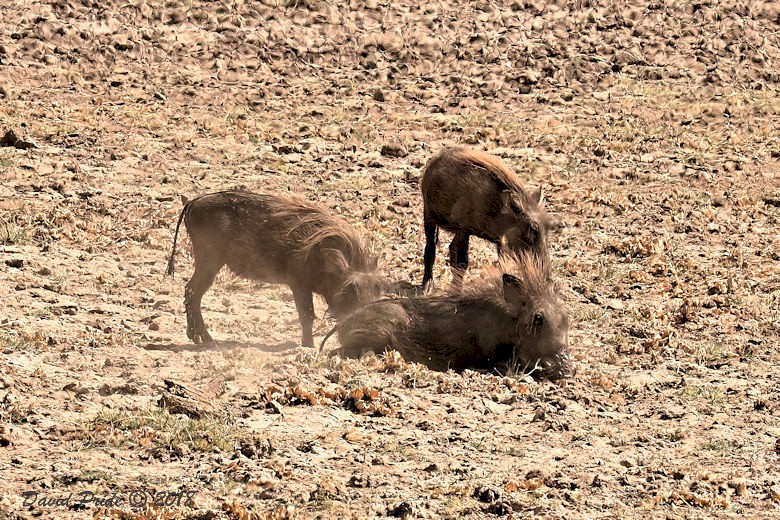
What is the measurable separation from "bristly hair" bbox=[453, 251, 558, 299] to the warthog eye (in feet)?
0.68

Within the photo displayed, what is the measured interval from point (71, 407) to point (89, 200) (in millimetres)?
5376

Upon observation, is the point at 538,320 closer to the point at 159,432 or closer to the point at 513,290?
the point at 513,290

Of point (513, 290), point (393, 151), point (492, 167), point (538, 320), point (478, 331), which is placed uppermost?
point (492, 167)

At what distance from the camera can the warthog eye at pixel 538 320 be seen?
809cm

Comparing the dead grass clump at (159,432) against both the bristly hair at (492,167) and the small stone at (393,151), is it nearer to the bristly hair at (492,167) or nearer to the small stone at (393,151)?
the bristly hair at (492,167)

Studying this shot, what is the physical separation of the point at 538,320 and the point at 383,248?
3.21 metres

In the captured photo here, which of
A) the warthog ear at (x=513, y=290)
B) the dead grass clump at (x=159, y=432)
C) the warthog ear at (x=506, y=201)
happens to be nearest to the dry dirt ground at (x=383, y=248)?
the dead grass clump at (x=159, y=432)

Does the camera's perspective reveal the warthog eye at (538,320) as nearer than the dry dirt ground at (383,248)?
No

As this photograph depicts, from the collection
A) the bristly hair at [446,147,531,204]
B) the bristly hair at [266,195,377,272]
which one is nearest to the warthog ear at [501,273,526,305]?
the bristly hair at [266,195,377,272]

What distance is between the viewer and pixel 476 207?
10094mm

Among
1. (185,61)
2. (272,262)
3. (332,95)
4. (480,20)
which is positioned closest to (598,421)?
(272,262)

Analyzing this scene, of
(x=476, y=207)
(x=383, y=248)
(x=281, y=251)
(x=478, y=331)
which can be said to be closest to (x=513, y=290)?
(x=478, y=331)

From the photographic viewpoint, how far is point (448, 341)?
816 cm

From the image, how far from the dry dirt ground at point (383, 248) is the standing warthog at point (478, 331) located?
1.24 feet
